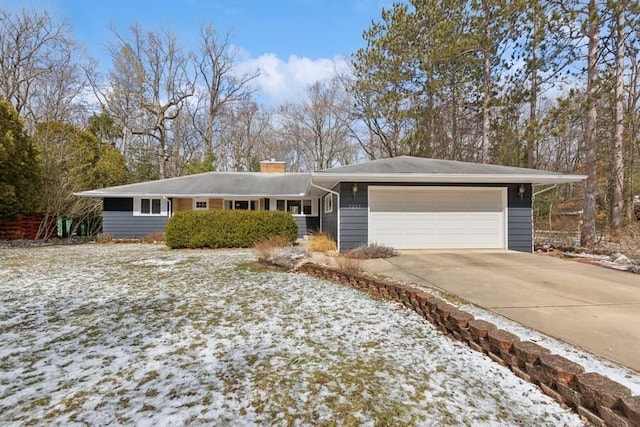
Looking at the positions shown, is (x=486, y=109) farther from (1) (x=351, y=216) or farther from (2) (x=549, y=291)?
(2) (x=549, y=291)

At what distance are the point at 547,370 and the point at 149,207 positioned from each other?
16.5 meters

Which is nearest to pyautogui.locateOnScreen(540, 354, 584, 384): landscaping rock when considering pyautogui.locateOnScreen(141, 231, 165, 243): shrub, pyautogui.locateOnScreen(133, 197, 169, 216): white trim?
pyautogui.locateOnScreen(141, 231, 165, 243): shrub

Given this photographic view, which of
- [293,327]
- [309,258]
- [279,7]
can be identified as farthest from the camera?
[279,7]

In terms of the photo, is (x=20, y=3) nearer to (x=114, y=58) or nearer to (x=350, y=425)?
(x=114, y=58)

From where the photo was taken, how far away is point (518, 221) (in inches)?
391

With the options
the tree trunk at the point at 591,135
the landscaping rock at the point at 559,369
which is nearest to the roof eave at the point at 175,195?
the tree trunk at the point at 591,135

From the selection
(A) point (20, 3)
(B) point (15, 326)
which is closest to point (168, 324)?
(B) point (15, 326)

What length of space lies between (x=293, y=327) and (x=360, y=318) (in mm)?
861

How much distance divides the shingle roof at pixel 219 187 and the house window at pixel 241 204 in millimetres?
672

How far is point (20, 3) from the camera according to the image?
1880 centimetres

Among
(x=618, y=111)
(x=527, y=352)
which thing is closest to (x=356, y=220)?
(x=527, y=352)

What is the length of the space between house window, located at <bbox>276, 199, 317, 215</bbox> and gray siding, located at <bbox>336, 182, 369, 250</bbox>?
690 centimetres

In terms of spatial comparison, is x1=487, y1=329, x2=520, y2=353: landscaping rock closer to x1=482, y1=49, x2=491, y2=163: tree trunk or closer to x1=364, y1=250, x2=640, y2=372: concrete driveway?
x1=364, y1=250, x2=640, y2=372: concrete driveway

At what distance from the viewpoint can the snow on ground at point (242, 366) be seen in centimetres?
222
